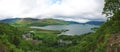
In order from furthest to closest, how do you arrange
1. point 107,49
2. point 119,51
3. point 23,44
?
point 23,44
point 107,49
point 119,51

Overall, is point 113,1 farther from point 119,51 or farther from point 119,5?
point 119,51

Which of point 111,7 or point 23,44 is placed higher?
point 111,7

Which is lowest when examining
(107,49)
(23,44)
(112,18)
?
(23,44)

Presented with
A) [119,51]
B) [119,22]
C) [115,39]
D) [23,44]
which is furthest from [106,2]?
[23,44]

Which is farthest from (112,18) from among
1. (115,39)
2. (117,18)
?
(115,39)

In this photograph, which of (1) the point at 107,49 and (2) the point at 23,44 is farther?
(2) the point at 23,44

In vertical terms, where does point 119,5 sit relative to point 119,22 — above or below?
above

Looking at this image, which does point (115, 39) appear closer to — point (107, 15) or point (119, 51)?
point (119, 51)

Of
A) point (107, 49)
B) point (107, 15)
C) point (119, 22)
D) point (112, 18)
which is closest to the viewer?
point (107, 49)

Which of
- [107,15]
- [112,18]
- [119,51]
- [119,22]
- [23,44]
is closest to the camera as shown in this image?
[119,51]
